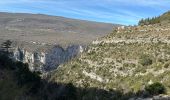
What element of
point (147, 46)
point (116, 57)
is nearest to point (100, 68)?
point (116, 57)

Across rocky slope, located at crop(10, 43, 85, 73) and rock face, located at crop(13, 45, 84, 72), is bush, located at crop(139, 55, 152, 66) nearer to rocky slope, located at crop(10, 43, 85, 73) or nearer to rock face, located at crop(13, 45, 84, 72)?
rock face, located at crop(13, 45, 84, 72)

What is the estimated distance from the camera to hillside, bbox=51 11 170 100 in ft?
181

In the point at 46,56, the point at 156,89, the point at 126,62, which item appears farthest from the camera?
the point at 46,56

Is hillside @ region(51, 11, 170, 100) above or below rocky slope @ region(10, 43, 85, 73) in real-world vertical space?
above

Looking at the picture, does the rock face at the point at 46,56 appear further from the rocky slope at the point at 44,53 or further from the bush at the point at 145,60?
the bush at the point at 145,60

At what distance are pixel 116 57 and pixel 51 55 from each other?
318 ft

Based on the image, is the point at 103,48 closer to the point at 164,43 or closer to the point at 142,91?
the point at 164,43

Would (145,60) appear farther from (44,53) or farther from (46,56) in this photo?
(44,53)

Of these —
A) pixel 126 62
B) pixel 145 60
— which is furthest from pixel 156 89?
pixel 126 62

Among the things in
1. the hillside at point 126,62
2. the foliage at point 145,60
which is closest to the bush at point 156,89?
the hillside at point 126,62

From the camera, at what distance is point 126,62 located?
64062mm

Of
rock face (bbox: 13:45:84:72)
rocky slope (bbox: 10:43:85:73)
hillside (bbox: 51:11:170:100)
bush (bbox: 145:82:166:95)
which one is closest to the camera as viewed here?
bush (bbox: 145:82:166:95)

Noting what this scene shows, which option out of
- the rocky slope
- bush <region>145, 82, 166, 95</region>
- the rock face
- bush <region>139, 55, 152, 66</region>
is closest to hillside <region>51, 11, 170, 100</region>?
bush <region>139, 55, 152, 66</region>

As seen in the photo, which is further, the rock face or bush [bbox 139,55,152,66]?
the rock face
